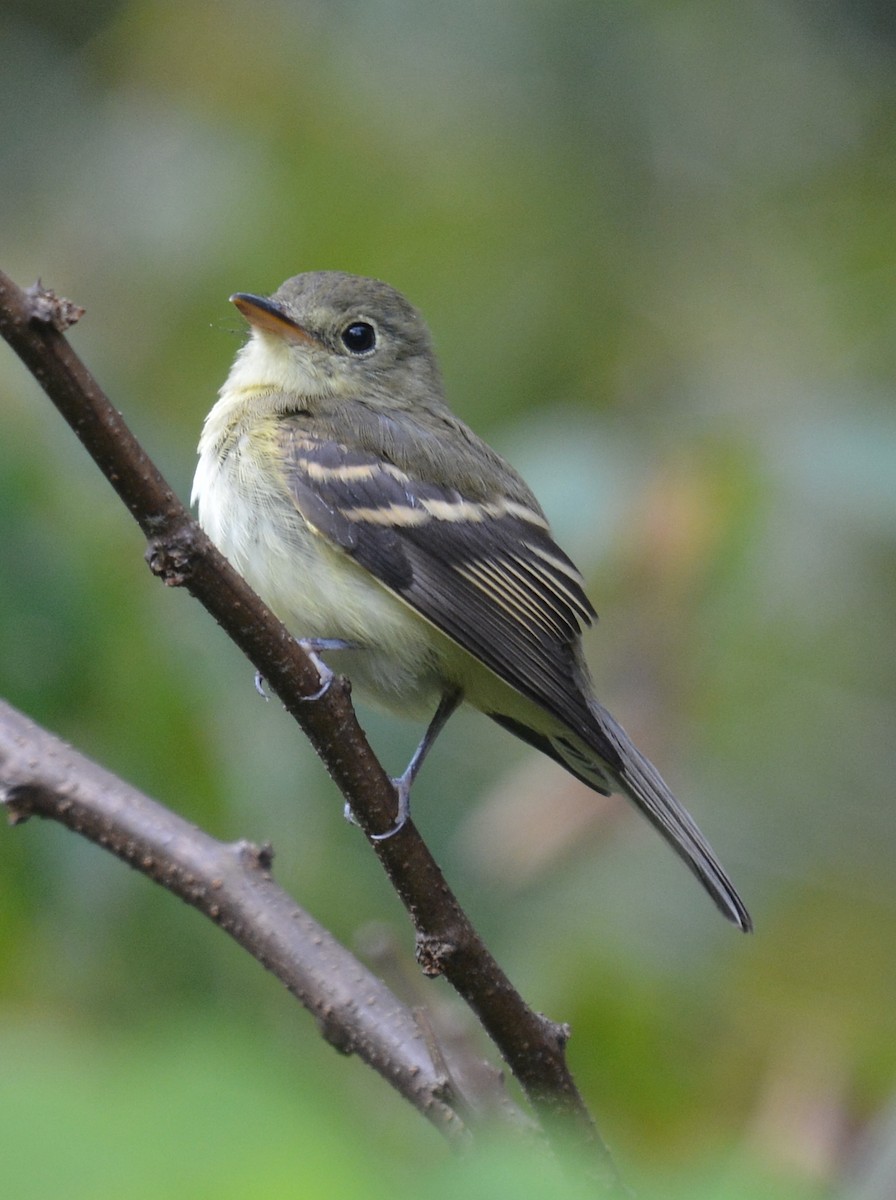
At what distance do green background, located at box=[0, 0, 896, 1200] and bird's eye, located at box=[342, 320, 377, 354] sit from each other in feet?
1.54

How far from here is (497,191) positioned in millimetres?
5348

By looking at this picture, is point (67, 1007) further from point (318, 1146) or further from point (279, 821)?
point (318, 1146)

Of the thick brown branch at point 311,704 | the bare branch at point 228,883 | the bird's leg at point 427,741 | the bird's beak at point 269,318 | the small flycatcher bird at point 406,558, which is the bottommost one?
the bare branch at point 228,883

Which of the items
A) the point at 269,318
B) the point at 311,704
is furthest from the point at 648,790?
the point at 269,318

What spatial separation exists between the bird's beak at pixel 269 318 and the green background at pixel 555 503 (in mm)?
392

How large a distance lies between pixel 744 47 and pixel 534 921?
3844 millimetres

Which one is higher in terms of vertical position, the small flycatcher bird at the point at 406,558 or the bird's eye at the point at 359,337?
the bird's eye at the point at 359,337

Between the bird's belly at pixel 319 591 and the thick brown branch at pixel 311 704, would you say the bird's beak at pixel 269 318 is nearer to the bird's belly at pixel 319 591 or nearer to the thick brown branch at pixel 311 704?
the bird's belly at pixel 319 591

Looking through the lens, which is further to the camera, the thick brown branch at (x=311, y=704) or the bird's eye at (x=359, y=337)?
the bird's eye at (x=359, y=337)

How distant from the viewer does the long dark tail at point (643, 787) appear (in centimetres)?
315

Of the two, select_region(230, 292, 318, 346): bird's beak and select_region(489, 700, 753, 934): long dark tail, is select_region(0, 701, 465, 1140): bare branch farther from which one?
select_region(230, 292, 318, 346): bird's beak

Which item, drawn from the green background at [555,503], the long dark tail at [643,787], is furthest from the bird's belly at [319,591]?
the long dark tail at [643,787]

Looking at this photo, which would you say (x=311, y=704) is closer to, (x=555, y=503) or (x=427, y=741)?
(x=427, y=741)

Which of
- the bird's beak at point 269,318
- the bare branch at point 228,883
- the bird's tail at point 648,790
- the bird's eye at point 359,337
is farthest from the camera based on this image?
the bird's eye at point 359,337
